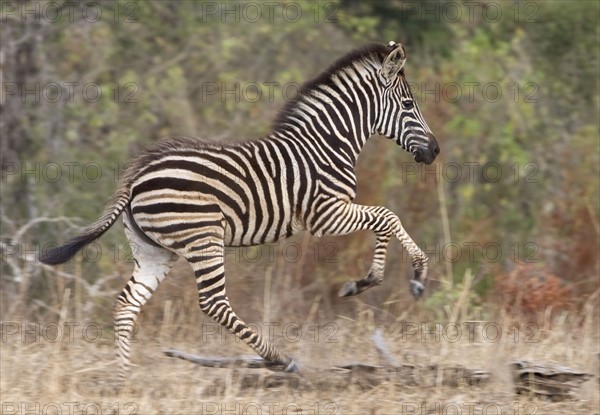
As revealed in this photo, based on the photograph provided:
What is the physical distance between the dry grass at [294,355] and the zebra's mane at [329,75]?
187 centimetres

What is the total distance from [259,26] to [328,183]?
586 centimetres

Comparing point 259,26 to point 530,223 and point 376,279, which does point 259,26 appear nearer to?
point 530,223

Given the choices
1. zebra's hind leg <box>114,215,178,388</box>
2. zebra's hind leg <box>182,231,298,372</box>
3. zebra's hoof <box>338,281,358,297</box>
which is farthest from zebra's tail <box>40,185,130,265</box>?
zebra's hoof <box>338,281,358,297</box>

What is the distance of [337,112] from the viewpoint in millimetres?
7863

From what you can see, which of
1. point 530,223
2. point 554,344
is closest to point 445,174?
point 530,223

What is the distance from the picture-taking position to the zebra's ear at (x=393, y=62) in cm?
778

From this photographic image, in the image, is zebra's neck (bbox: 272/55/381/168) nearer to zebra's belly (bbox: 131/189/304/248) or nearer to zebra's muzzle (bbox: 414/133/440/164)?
zebra's muzzle (bbox: 414/133/440/164)

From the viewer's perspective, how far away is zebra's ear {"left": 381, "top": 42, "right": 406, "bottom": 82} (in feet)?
25.5

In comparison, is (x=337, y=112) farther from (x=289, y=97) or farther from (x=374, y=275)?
(x=289, y=97)

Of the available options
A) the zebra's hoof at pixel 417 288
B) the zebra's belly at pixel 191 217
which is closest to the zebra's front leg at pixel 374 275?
the zebra's hoof at pixel 417 288

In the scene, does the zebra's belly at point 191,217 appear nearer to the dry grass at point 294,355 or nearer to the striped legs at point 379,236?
the striped legs at point 379,236

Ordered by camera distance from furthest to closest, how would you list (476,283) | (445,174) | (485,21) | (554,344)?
(485,21) → (445,174) → (476,283) → (554,344)

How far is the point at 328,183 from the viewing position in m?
7.66

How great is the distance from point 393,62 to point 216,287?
2.30 m
